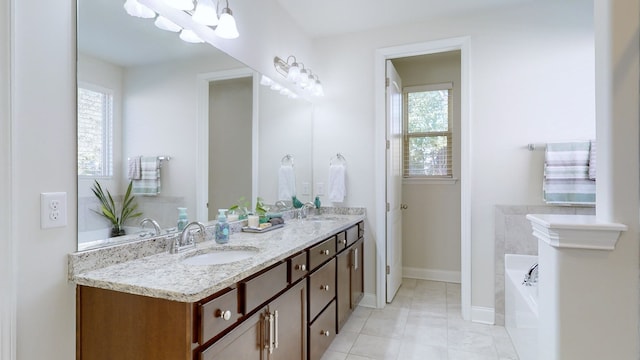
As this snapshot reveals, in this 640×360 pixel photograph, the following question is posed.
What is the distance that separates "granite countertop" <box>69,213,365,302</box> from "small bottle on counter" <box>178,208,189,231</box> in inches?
5.7

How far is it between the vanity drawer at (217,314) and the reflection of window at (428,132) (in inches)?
123

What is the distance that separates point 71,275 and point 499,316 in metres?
2.93

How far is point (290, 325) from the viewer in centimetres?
162

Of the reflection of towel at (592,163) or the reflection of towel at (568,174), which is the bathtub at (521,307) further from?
the reflection of towel at (592,163)

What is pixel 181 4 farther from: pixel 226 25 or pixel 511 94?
pixel 511 94

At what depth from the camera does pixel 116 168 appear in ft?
4.58

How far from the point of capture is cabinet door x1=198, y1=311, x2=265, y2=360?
1100mm

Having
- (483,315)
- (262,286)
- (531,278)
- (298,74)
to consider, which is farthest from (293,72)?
(483,315)

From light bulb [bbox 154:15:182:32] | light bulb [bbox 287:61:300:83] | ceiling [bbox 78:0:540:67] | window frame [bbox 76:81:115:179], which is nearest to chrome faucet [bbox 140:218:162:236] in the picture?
window frame [bbox 76:81:115:179]

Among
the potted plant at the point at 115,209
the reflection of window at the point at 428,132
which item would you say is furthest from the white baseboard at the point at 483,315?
the potted plant at the point at 115,209

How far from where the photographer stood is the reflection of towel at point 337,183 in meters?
3.06

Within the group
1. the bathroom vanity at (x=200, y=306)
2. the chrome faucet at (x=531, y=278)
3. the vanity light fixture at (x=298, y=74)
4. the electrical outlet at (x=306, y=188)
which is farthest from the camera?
the electrical outlet at (x=306, y=188)

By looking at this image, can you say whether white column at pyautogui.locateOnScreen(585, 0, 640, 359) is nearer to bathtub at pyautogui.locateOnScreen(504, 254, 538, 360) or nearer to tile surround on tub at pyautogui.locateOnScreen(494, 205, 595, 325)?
bathtub at pyautogui.locateOnScreen(504, 254, 538, 360)

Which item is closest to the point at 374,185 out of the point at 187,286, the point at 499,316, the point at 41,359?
the point at 499,316
